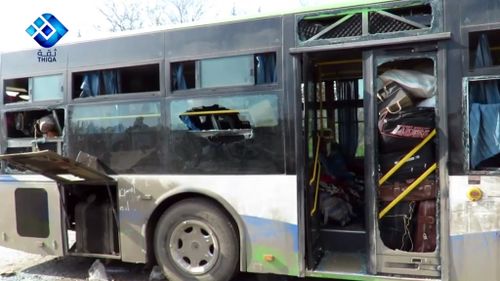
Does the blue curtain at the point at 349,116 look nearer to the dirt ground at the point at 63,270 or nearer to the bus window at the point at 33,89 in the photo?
the dirt ground at the point at 63,270

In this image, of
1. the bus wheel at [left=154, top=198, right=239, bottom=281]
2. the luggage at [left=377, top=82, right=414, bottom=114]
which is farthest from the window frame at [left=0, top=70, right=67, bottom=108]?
the luggage at [left=377, top=82, right=414, bottom=114]

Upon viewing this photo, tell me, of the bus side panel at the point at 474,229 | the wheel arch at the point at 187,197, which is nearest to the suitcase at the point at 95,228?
the wheel arch at the point at 187,197

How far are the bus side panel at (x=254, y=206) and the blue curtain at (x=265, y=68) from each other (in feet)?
3.01

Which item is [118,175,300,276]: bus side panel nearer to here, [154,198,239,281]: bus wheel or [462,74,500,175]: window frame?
[154,198,239,281]: bus wheel

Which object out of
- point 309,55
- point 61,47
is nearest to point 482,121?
point 309,55

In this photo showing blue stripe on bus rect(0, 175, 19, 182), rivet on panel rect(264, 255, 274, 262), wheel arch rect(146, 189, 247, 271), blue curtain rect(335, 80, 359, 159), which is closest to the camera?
rivet on panel rect(264, 255, 274, 262)

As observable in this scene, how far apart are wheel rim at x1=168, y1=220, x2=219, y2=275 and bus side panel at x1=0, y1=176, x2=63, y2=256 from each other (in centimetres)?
149

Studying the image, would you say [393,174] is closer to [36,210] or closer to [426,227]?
[426,227]

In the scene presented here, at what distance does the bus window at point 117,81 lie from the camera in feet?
17.7

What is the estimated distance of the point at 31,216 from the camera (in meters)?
5.96

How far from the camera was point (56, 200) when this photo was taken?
584cm

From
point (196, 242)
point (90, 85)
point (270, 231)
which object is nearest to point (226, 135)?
point (270, 231)

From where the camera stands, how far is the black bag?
14.6 feet

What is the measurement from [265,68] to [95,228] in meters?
2.68
